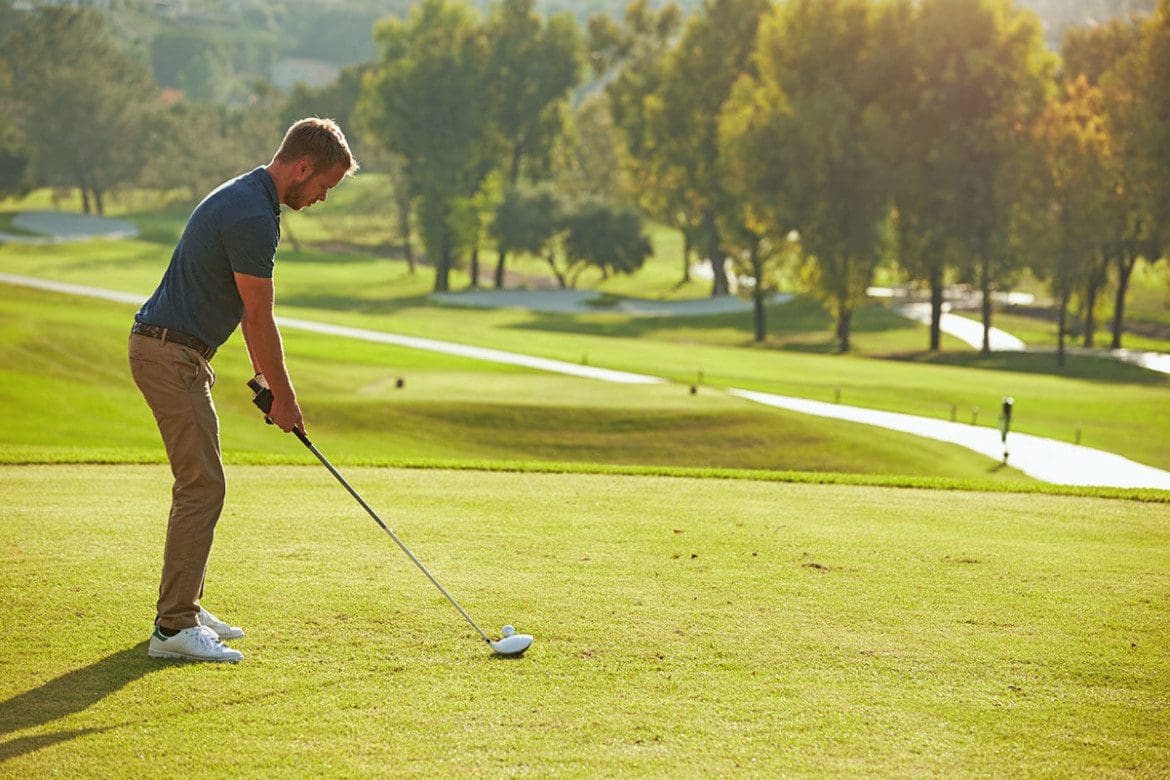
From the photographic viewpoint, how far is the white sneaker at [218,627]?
6.40 metres

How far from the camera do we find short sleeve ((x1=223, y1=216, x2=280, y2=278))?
6.27 m

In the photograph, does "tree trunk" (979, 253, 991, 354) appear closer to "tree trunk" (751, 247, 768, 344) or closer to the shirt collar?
"tree trunk" (751, 247, 768, 344)

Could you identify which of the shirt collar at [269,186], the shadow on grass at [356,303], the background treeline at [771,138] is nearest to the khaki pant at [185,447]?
the shirt collar at [269,186]

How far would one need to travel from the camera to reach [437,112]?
75.0 metres

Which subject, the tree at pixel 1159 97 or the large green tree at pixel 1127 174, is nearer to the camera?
the tree at pixel 1159 97

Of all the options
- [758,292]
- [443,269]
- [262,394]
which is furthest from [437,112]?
[262,394]

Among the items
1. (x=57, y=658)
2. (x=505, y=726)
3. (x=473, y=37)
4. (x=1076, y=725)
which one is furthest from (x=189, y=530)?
(x=473, y=37)

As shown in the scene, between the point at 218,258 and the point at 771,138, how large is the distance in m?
50.4

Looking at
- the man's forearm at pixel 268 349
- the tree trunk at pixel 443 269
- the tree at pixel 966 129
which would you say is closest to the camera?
the man's forearm at pixel 268 349

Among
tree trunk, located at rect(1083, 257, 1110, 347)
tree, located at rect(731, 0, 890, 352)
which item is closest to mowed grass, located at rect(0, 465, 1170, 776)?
tree, located at rect(731, 0, 890, 352)

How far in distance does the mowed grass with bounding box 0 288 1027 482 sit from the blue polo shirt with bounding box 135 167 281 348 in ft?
49.4

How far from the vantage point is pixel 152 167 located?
344ft

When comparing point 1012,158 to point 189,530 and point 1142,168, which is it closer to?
point 1142,168

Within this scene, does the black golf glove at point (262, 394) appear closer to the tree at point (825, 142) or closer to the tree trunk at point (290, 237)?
the tree at point (825, 142)
